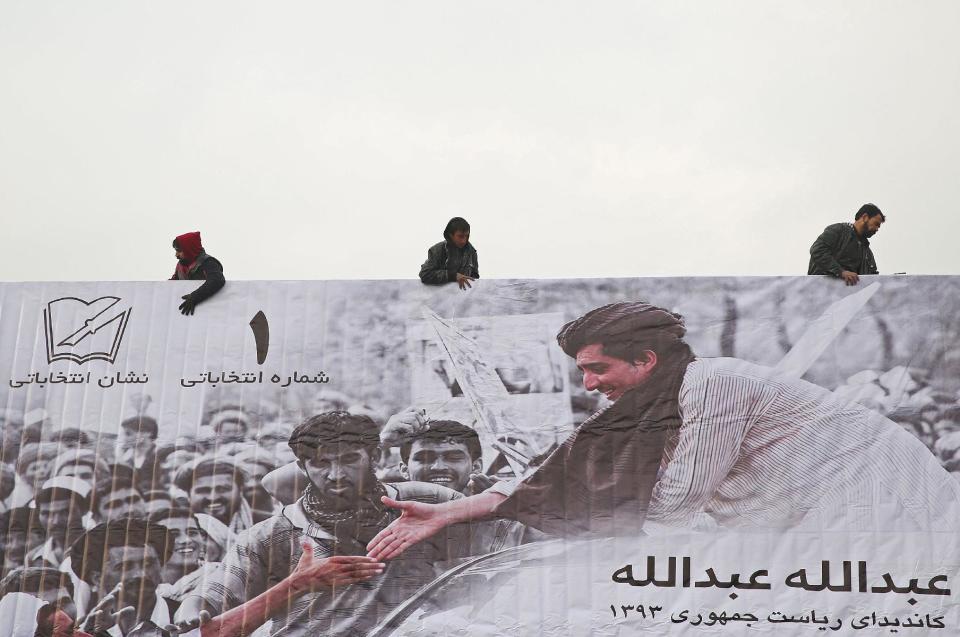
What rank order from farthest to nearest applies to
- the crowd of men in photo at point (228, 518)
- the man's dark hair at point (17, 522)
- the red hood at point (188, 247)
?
the red hood at point (188, 247) → the man's dark hair at point (17, 522) → the crowd of men in photo at point (228, 518)

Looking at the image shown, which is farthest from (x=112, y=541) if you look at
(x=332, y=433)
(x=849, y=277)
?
(x=849, y=277)

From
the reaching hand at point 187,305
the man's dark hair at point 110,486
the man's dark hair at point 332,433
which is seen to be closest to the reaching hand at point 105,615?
the man's dark hair at point 110,486

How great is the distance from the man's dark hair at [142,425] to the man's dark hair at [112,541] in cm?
58

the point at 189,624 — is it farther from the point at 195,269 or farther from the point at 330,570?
the point at 195,269

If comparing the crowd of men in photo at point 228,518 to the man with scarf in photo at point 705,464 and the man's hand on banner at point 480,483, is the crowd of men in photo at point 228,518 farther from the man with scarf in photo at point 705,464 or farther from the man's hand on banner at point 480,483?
the man with scarf in photo at point 705,464

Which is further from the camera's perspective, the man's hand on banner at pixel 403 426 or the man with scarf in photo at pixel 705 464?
the man's hand on banner at pixel 403 426

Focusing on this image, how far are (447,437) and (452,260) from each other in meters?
1.26

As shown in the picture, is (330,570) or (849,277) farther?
(849,277)

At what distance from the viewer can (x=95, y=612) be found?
7430mm

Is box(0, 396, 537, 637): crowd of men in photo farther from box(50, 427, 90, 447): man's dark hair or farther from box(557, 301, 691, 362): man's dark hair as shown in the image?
box(557, 301, 691, 362): man's dark hair

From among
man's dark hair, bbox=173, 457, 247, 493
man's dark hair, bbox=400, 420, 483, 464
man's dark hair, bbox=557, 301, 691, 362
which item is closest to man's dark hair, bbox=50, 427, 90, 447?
man's dark hair, bbox=173, 457, 247, 493

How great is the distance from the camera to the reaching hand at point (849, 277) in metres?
7.63

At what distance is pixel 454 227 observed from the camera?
314 inches

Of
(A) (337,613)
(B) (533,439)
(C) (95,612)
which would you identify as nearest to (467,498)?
(B) (533,439)
